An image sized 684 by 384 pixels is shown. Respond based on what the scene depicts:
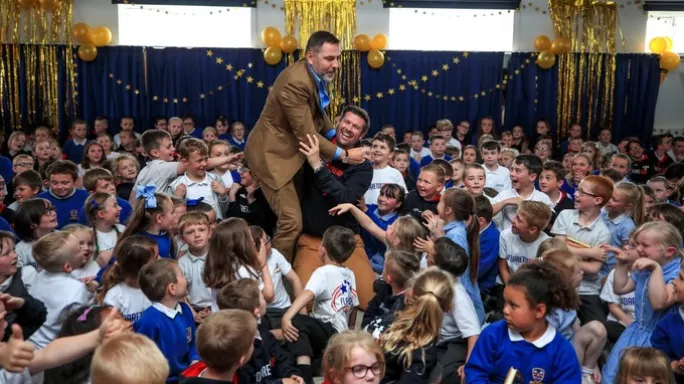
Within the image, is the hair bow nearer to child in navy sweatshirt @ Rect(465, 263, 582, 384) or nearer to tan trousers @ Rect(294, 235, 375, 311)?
tan trousers @ Rect(294, 235, 375, 311)

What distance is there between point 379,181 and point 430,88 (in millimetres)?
6596

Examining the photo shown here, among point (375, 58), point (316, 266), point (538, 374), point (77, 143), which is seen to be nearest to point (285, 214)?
point (316, 266)

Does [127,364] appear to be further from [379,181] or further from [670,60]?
[670,60]

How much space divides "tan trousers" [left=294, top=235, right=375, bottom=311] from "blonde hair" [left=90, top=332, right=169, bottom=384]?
298cm

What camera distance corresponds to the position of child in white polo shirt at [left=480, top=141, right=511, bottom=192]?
762cm

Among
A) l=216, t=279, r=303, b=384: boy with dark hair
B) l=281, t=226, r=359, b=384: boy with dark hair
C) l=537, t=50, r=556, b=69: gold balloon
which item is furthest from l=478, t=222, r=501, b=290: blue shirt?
l=537, t=50, r=556, b=69: gold balloon

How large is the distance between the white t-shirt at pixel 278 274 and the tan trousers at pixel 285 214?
42 centimetres

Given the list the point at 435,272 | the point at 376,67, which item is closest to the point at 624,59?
the point at 376,67

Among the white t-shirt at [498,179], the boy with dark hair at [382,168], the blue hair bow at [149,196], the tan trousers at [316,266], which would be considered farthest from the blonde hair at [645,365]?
the white t-shirt at [498,179]

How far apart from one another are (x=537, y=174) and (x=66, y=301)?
13.2 feet

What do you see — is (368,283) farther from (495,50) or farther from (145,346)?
(495,50)

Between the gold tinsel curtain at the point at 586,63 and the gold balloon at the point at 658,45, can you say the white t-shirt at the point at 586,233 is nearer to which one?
the gold tinsel curtain at the point at 586,63

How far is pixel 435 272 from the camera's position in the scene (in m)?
3.63

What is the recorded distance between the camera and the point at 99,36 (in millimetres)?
12219
